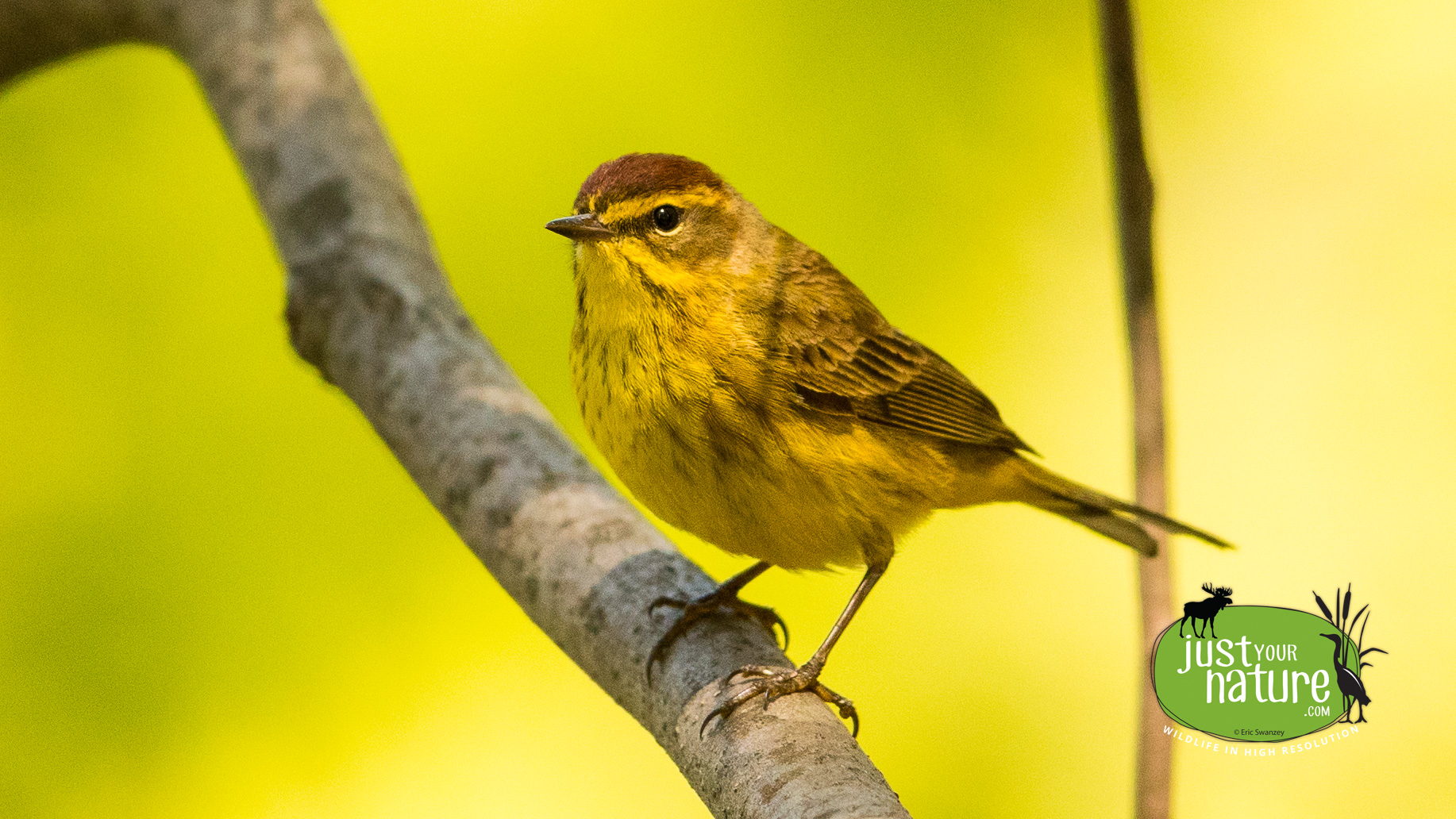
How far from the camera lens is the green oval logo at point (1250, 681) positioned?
2.47 m

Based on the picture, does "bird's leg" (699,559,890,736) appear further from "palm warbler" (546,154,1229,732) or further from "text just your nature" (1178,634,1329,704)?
"text just your nature" (1178,634,1329,704)

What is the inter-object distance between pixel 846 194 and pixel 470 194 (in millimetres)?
1247

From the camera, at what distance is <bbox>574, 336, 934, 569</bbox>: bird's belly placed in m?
2.15

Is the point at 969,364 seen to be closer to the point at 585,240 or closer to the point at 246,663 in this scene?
the point at 585,240

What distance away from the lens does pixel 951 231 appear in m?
3.47

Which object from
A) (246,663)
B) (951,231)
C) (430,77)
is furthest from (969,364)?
(246,663)

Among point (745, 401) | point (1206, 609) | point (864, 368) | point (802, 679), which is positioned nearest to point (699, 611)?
point (802, 679)

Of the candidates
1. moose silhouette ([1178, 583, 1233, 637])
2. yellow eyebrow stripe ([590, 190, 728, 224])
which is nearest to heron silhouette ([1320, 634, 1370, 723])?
moose silhouette ([1178, 583, 1233, 637])

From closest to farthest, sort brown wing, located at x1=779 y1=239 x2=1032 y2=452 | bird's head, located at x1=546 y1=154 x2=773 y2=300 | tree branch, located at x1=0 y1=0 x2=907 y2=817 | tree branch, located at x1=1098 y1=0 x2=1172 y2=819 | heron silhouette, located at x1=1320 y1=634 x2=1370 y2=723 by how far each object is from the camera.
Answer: tree branch, located at x1=1098 y1=0 x2=1172 y2=819 → tree branch, located at x1=0 y1=0 x2=907 y2=817 → bird's head, located at x1=546 y1=154 x2=773 y2=300 → brown wing, located at x1=779 y1=239 x2=1032 y2=452 → heron silhouette, located at x1=1320 y1=634 x2=1370 y2=723

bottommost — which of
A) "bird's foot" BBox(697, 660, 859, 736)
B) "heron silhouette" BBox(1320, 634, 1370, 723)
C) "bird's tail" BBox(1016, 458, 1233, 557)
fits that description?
"bird's foot" BBox(697, 660, 859, 736)

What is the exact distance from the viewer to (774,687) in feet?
6.62

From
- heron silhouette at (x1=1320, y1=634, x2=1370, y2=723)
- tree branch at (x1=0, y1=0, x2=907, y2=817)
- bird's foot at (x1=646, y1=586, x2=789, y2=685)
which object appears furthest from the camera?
heron silhouette at (x1=1320, y1=634, x2=1370, y2=723)

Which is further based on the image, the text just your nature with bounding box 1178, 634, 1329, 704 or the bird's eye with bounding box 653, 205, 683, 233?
the text just your nature with bounding box 1178, 634, 1329, 704

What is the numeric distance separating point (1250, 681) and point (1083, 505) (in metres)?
0.53
